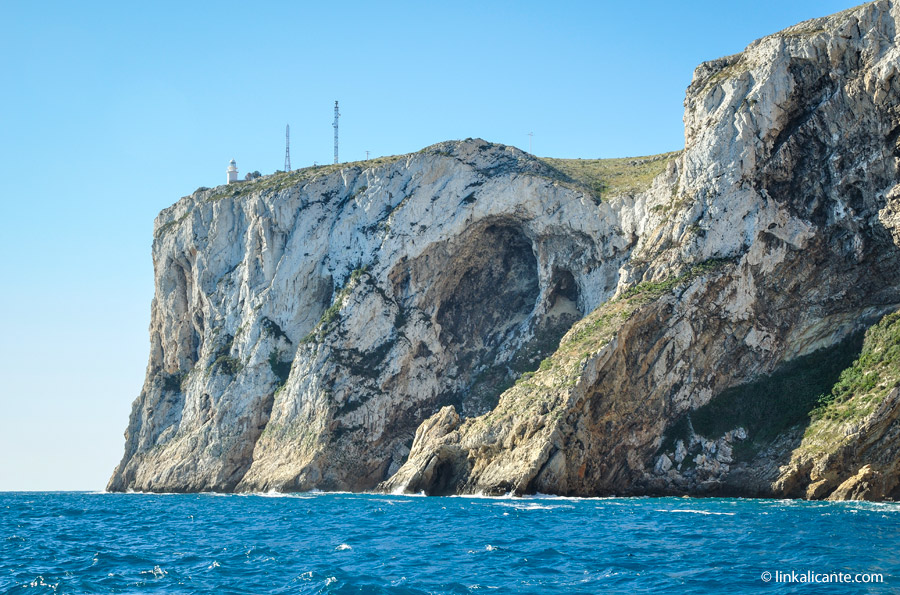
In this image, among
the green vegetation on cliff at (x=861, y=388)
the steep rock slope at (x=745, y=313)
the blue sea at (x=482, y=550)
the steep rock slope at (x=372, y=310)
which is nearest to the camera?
the blue sea at (x=482, y=550)

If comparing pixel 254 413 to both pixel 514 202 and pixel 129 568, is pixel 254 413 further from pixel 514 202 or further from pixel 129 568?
pixel 129 568

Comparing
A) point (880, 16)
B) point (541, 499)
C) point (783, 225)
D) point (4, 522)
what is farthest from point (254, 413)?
point (880, 16)

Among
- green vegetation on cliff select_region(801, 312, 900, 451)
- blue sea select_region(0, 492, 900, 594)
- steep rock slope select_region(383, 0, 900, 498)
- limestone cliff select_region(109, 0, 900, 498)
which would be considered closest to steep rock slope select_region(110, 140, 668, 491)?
limestone cliff select_region(109, 0, 900, 498)

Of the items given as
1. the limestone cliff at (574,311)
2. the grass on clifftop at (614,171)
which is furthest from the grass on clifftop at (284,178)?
the grass on clifftop at (614,171)

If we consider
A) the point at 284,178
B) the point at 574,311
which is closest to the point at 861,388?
the point at 574,311

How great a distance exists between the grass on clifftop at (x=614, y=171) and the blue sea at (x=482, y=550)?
94.7ft

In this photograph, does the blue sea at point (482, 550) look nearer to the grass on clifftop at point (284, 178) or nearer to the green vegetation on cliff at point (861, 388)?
the green vegetation on cliff at point (861, 388)

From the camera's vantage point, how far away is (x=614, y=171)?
233ft

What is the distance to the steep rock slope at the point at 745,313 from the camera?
152ft

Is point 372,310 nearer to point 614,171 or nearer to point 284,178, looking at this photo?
point 284,178

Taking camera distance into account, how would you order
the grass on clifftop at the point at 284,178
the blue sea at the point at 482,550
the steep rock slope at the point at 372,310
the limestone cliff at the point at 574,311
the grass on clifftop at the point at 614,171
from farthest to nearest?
the grass on clifftop at the point at 284,178
the grass on clifftop at the point at 614,171
the steep rock slope at the point at 372,310
the limestone cliff at the point at 574,311
the blue sea at the point at 482,550

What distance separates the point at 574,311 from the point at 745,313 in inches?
655

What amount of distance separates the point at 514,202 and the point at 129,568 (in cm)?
4471

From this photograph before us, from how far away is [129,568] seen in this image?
2478cm
